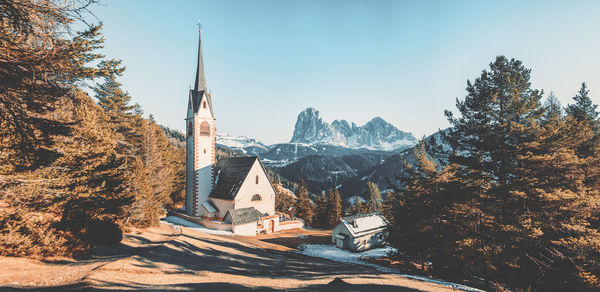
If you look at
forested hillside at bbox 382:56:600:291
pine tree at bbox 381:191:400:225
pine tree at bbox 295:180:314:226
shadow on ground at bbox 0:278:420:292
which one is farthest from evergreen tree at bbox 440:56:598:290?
pine tree at bbox 295:180:314:226

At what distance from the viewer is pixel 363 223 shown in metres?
31.3

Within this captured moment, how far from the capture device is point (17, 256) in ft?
28.8

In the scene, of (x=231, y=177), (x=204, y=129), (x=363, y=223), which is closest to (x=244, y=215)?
→ (x=231, y=177)

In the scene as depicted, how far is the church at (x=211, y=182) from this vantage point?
99.1 ft

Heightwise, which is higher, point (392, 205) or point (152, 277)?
point (392, 205)

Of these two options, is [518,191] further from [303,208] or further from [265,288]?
[303,208]

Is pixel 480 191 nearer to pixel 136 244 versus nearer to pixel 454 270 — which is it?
pixel 454 270

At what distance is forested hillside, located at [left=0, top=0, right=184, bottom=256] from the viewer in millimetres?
5320

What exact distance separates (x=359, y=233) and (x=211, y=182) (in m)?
21.3

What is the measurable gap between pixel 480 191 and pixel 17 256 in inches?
875

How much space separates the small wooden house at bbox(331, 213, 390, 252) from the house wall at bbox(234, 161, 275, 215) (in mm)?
9835

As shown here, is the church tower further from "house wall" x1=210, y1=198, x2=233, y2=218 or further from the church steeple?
"house wall" x1=210, y1=198, x2=233, y2=218

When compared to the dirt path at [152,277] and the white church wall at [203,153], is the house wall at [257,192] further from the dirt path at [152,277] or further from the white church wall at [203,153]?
the dirt path at [152,277]

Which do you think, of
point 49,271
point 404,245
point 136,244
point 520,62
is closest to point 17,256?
point 49,271
